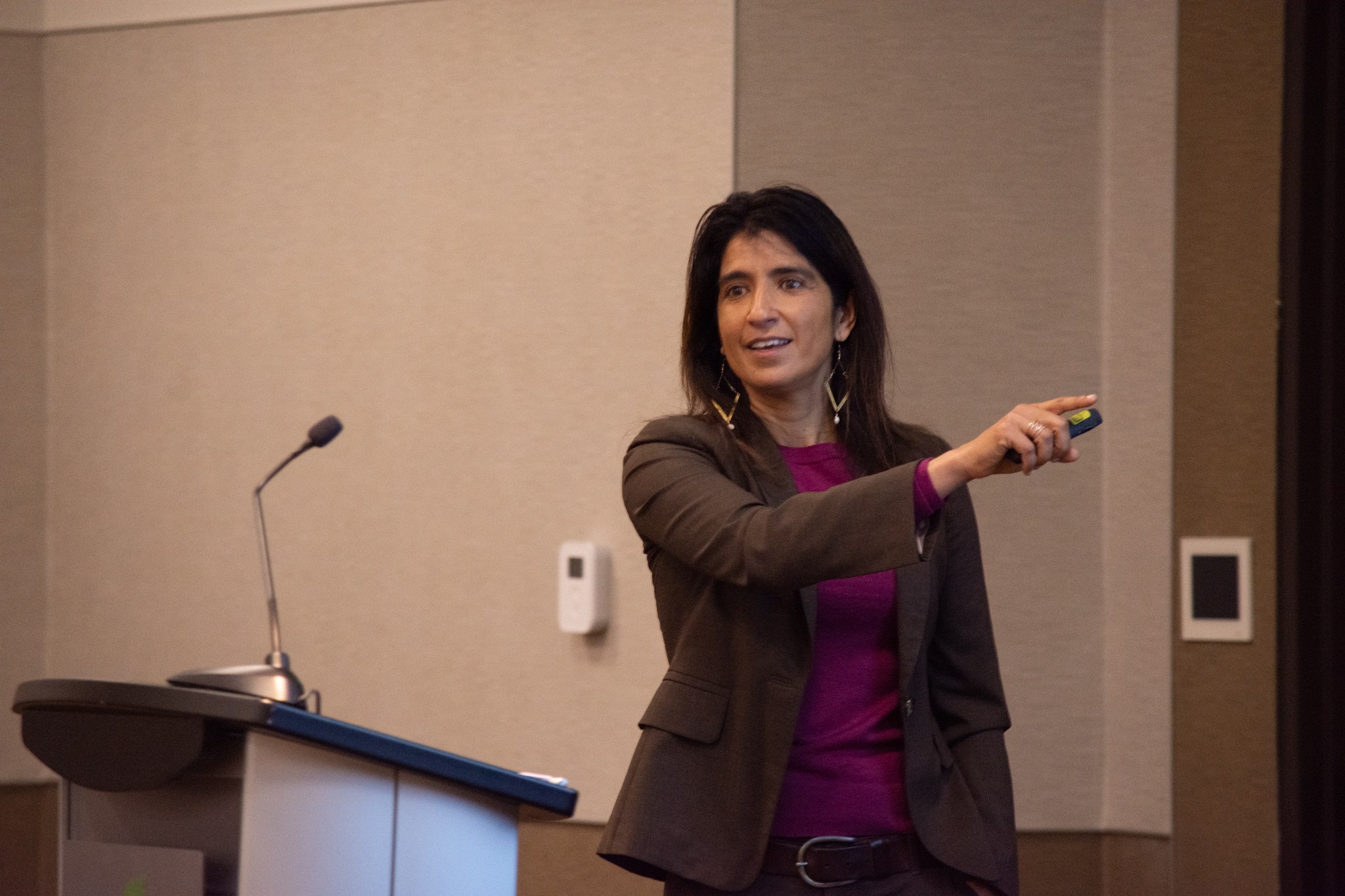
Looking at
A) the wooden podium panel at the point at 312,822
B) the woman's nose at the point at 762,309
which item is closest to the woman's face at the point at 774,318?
the woman's nose at the point at 762,309

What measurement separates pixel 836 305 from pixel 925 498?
0.46 meters

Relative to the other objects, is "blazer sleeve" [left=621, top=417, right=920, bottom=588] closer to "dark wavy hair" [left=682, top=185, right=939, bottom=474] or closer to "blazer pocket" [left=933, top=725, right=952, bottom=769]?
"dark wavy hair" [left=682, top=185, right=939, bottom=474]

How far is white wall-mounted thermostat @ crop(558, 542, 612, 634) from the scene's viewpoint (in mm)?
2746

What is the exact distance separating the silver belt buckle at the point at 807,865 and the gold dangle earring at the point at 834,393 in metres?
0.54

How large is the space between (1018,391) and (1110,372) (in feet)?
0.65

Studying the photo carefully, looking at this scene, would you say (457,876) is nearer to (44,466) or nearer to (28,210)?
(44,466)

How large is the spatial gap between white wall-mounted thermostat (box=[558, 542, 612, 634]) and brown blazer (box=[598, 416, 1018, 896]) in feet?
4.41

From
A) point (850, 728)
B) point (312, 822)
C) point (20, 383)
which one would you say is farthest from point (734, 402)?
point (20, 383)

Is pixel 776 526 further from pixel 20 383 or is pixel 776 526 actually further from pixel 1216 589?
pixel 20 383

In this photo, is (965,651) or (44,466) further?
(44,466)

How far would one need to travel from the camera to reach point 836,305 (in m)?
1.56

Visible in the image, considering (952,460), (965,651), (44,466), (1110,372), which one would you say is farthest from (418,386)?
(952,460)

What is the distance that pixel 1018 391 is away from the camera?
102 inches

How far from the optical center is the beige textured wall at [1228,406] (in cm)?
242
